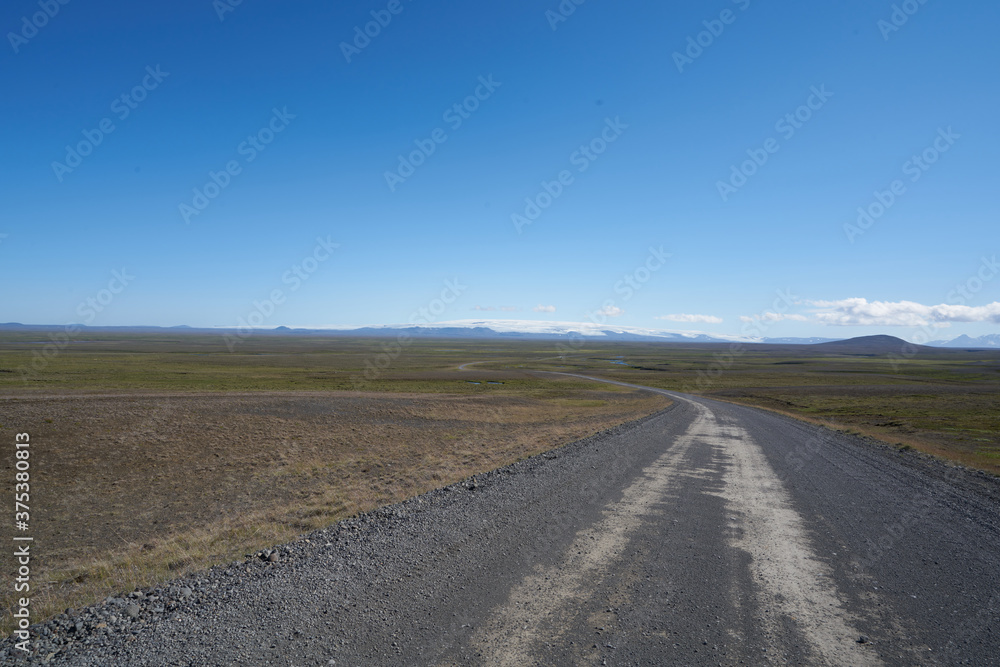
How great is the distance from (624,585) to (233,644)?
4.64 meters

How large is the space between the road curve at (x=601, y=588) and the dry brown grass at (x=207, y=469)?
2.21 meters

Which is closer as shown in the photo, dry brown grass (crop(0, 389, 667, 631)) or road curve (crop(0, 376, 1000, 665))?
road curve (crop(0, 376, 1000, 665))

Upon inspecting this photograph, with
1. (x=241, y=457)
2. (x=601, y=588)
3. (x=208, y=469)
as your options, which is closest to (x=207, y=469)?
(x=208, y=469)

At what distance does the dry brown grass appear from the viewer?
9.28m

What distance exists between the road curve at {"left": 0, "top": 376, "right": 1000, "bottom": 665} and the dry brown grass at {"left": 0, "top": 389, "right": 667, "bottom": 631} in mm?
2207

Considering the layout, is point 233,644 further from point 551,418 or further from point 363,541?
point 551,418

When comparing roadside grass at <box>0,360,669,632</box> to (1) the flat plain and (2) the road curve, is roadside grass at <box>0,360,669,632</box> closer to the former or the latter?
(1) the flat plain

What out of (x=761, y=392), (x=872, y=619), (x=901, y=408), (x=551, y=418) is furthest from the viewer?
(x=761, y=392)

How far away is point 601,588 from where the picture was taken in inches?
246

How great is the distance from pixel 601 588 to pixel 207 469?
16.6 metres

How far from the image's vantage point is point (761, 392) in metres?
61.7

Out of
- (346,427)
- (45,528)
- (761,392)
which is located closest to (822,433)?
(346,427)

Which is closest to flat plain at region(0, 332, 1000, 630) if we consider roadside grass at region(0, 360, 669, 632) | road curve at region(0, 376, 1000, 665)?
roadside grass at region(0, 360, 669, 632)

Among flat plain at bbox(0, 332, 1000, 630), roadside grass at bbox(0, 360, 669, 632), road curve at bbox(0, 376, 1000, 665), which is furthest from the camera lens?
flat plain at bbox(0, 332, 1000, 630)
